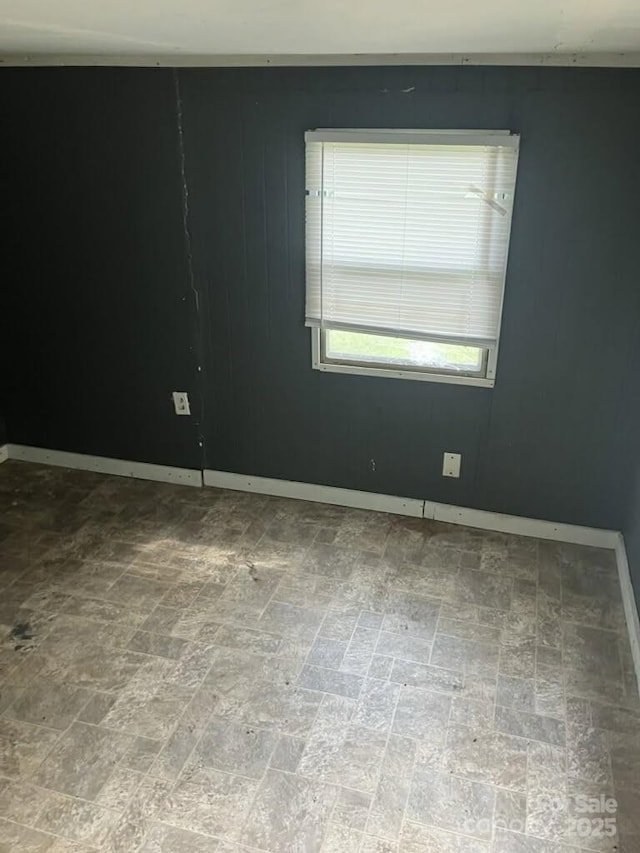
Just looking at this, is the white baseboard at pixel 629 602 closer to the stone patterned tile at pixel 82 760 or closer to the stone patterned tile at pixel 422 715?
the stone patterned tile at pixel 422 715

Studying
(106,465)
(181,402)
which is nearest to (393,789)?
(181,402)

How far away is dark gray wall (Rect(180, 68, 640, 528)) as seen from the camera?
8.20 feet

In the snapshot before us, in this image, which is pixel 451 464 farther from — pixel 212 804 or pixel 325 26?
pixel 325 26

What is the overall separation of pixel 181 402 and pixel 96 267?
2.40ft

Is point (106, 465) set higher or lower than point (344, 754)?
higher

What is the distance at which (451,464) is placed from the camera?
3102mm

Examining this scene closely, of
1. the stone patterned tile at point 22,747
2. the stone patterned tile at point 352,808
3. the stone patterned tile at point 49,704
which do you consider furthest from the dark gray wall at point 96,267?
the stone patterned tile at point 352,808

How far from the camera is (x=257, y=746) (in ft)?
6.92

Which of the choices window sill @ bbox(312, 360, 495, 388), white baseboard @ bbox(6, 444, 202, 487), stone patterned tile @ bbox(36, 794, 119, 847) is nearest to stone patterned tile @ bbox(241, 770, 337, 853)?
stone patterned tile @ bbox(36, 794, 119, 847)

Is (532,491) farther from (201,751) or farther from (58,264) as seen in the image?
(58,264)

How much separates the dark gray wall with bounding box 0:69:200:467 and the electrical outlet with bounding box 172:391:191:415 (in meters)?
0.04

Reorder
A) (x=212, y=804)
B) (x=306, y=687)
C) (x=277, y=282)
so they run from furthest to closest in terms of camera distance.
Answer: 1. (x=277, y=282)
2. (x=306, y=687)
3. (x=212, y=804)

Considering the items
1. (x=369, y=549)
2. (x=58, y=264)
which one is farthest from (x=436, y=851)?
(x=58, y=264)

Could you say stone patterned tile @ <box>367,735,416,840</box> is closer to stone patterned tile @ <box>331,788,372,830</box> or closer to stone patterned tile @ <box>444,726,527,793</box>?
stone patterned tile @ <box>331,788,372,830</box>
